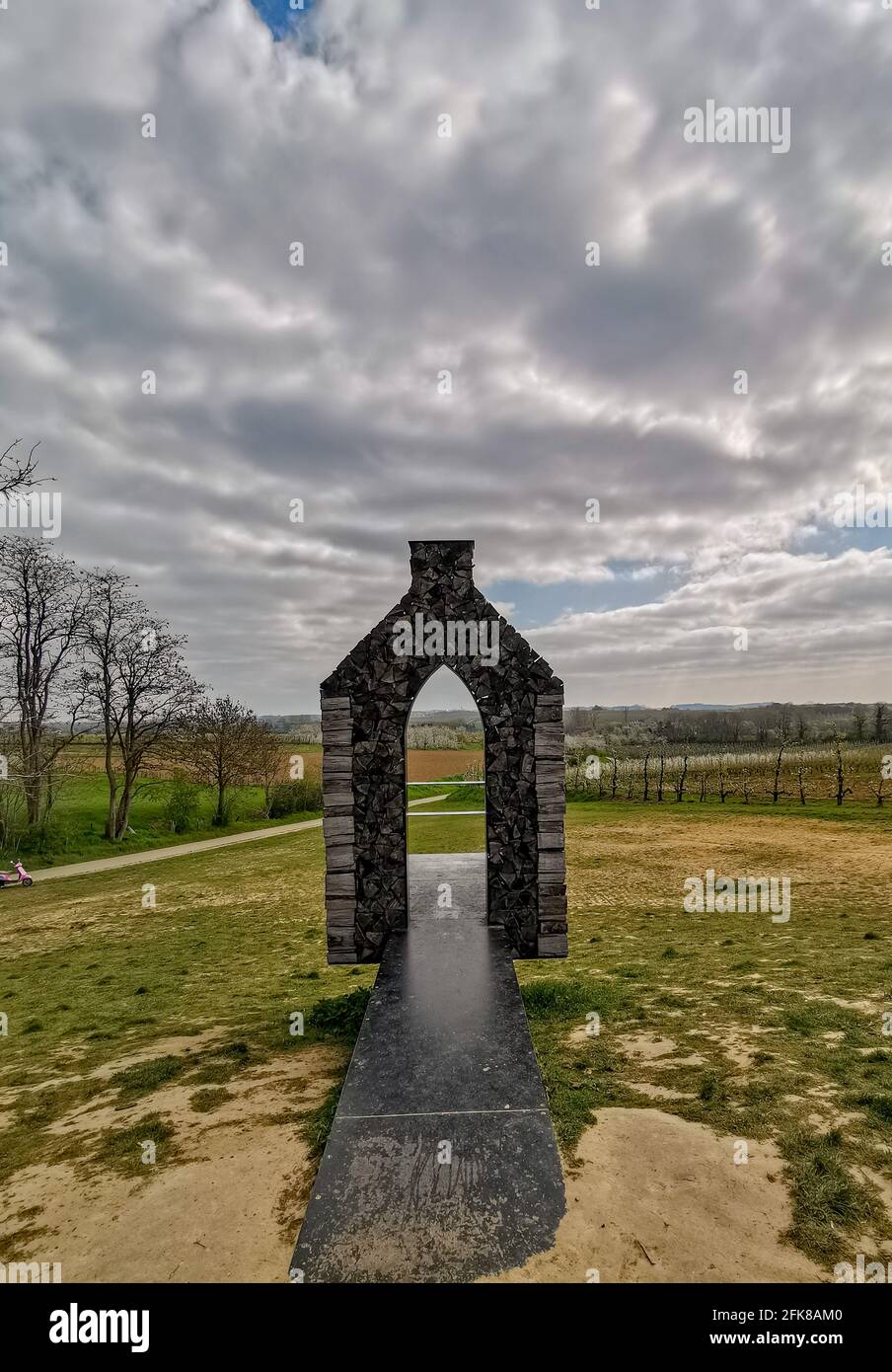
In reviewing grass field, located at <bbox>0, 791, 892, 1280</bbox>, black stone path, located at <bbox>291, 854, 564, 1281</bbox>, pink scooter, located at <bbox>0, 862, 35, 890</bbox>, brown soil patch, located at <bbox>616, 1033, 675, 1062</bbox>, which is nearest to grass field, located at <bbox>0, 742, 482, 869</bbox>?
pink scooter, located at <bbox>0, 862, 35, 890</bbox>

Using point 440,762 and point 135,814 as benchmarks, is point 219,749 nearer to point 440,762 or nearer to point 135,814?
point 135,814

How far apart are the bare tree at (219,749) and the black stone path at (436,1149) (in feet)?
90.7

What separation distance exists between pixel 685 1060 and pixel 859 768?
34.8m

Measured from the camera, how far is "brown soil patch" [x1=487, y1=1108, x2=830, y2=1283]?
3.89 metres

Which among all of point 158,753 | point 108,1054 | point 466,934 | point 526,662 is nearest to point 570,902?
point 466,934

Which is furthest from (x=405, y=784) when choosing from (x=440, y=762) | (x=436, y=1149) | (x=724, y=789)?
(x=724, y=789)

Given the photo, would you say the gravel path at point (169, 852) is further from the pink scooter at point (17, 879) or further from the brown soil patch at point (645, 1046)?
the brown soil patch at point (645, 1046)

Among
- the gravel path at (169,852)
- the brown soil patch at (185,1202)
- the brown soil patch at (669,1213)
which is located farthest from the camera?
the gravel path at (169,852)

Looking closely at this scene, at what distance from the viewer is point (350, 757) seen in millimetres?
8016

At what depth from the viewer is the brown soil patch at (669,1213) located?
3891 mm

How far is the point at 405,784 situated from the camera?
8.05 m

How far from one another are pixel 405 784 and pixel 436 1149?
444 centimetres

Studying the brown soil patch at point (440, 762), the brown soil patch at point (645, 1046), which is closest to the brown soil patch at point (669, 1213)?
the brown soil patch at point (645, 1046)
